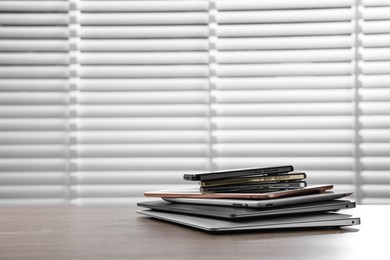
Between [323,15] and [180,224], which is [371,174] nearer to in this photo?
[323,15]

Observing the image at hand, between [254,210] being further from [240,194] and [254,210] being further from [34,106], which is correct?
[34,106]

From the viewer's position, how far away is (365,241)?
3.24 feet

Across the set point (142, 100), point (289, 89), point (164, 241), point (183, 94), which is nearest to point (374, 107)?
point (289, 89)

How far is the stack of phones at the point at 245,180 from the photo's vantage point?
1.17 m

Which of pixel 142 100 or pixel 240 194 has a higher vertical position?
pixel 142 100

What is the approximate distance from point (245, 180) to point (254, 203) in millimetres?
126

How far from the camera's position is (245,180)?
1.18m

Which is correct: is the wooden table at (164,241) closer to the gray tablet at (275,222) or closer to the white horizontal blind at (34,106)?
the gray tablet at (275,222)

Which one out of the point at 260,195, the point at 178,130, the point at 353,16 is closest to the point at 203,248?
the point at 260,195

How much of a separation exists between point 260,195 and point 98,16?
4.88 ft

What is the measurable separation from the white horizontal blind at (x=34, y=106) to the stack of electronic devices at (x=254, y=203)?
3.92 feet

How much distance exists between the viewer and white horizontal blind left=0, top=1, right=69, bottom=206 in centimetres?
238

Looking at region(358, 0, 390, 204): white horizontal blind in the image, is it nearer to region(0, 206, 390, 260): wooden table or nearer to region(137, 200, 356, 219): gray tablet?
region(0, 206, 390, 260): wooden table

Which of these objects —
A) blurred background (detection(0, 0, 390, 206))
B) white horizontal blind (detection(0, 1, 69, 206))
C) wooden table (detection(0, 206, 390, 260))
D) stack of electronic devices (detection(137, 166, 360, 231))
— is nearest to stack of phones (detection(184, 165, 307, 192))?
stack of electronic devices (detection(137, 166, 360, 231))
